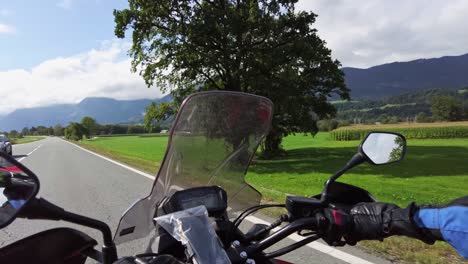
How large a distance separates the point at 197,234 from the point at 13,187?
0.75 metres

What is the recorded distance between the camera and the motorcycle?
5.18 feet

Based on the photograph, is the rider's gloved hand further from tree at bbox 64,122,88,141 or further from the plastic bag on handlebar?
tree at bbox 64,122,88,141

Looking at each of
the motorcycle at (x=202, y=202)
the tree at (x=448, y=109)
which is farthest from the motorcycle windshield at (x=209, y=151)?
the tree at (x=448, y=109)

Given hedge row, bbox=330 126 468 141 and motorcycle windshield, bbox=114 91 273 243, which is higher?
motorcycle windshield, bbox=114 91 273 243

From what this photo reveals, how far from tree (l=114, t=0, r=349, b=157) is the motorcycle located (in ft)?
57.3

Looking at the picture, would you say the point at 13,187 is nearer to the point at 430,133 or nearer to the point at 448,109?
the point at 430,133

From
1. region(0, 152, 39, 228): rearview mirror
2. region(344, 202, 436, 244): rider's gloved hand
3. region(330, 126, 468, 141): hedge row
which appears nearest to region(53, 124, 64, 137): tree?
region(330, 126, 468, 141): hedge row

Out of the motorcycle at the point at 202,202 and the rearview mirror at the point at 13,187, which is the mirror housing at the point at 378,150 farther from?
the rearview mirror at the point at 13,187

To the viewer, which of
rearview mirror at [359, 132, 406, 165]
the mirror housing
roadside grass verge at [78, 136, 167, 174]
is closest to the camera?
the mirror housing

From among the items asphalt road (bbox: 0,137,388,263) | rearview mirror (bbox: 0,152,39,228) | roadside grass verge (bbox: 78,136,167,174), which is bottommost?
roadside grass verge (bbox: 78,136,167,174)

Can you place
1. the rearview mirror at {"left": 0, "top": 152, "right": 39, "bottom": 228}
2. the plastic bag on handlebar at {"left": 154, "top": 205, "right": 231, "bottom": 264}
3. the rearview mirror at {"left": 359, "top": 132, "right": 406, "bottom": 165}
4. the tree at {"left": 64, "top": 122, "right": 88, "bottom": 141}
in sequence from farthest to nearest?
the tree at {"left": 64, "top": 122, "right": 88, "bottom": 141}, the rearview mirror at {"left": 359, "top": 132, "right": 406, "bottom": 165}, the plastic bag on handlebar at {"left": 154, "top": 205, "right": 231, "bottom": 264}, the rearview mirror at {"left": 0, "top": 152, "right": 39, "bottom": 228}

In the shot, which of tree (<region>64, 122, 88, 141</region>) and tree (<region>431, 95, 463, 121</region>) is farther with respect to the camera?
tree (<region>64, 122, 88, 141</region>)

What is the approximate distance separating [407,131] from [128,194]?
52.9 meters

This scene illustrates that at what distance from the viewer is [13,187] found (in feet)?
5.03
